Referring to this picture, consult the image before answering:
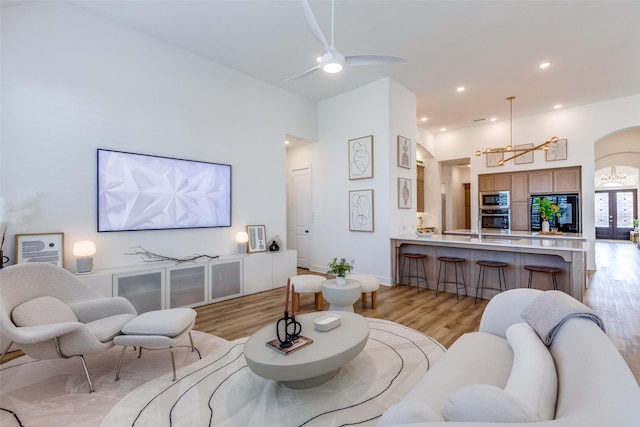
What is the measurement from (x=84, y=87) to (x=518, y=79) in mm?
6641

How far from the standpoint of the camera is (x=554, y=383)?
3.66 ft

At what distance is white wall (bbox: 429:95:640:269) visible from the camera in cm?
614

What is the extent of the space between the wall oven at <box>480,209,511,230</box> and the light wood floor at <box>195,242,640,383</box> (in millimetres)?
2342

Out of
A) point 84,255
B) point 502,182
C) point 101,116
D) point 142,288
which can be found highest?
point 101,116

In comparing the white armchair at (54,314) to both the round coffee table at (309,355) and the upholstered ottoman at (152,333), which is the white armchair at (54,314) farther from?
the round coffee table at (309,355)

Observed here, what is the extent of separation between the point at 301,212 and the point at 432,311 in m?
3.76

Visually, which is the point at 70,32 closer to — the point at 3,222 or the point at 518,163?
the point at 3,222

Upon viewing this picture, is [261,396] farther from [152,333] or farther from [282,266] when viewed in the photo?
[282,266]

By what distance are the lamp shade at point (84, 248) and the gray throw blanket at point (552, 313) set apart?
164 inches

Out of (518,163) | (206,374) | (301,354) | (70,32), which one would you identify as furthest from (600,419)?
(518,163)

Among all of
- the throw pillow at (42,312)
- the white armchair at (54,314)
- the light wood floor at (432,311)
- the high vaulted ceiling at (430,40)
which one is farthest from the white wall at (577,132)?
the throw pillow at (42,312)

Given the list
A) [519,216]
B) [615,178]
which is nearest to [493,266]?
[519,216]

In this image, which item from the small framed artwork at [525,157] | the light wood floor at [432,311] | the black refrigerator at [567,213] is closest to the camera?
the light wood floor at [432,311]

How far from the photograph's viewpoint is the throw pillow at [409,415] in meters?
0.92
